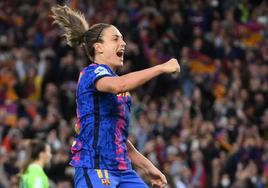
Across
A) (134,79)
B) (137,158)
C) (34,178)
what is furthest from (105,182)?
(34,178)

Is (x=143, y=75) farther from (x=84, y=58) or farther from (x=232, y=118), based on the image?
(x=84, y=58)

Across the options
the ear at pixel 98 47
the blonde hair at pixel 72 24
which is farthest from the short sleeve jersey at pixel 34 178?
the ear at pixel 98 47

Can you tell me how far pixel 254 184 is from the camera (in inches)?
Answer: 547

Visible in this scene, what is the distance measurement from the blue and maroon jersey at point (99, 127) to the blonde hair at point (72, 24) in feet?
1.43

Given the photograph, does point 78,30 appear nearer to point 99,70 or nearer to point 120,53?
point 120,53

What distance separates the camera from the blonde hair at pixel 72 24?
6461 millimetres

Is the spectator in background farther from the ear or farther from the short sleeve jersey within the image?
the ear

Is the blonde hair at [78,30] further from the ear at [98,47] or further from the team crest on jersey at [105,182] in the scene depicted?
the team crest on jersey at [105,182]

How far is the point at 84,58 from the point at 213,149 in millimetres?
3552

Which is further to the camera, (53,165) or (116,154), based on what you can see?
(53,165)

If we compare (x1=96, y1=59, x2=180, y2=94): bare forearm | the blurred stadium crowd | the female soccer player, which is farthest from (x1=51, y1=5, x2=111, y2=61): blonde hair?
the blurred stadium crowd

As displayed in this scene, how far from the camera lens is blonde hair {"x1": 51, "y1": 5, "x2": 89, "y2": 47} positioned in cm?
646

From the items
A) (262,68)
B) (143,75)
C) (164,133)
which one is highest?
(262,68)

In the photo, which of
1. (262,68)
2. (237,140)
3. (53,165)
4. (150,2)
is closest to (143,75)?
(53,165)
